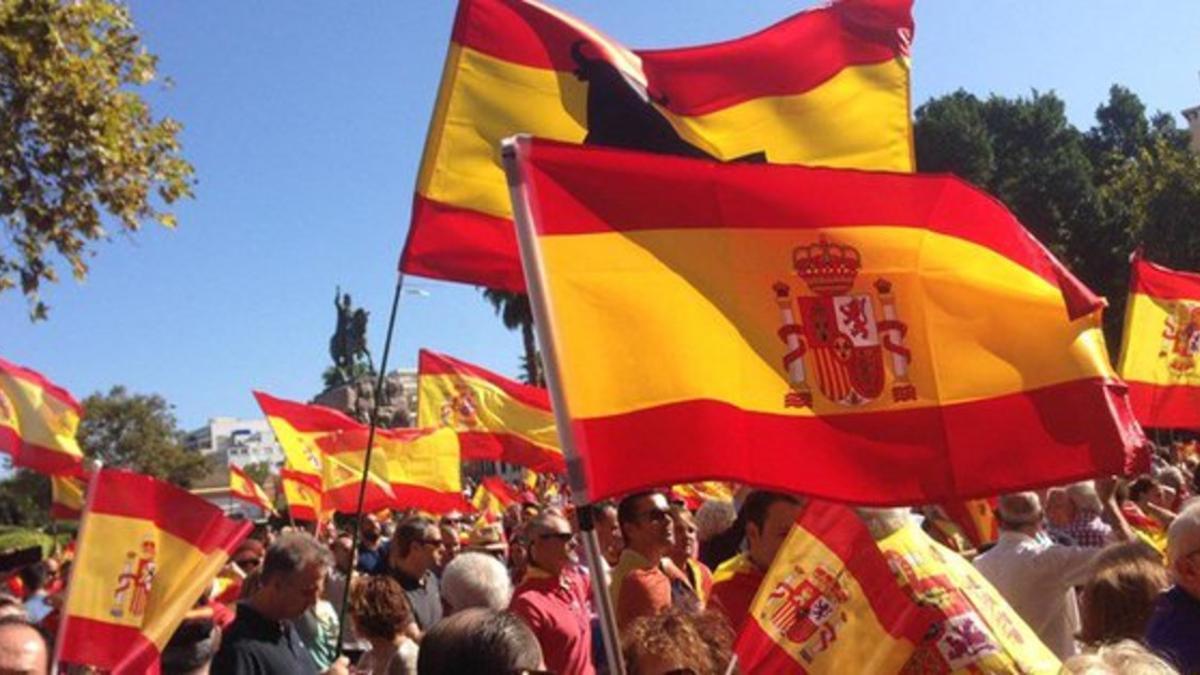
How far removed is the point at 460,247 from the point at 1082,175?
54209 mm

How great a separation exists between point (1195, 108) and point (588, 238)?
8239cm

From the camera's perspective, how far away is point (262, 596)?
4988 mm

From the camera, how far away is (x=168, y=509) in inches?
197

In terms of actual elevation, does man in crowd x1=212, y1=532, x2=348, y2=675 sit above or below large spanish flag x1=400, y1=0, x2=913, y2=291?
below

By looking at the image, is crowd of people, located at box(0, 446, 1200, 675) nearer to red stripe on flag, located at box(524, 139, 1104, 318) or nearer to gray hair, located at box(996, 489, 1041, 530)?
gray hair, located at box(996, 489, 1041, 530)

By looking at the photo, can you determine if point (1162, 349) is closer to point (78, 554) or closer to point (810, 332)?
point (810, 332)

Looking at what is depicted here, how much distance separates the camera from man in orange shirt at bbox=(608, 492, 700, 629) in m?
5.57

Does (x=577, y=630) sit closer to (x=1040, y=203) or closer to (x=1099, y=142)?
(x=1040, y=203)

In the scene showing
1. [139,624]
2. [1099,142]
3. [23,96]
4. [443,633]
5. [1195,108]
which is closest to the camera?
[443,633]

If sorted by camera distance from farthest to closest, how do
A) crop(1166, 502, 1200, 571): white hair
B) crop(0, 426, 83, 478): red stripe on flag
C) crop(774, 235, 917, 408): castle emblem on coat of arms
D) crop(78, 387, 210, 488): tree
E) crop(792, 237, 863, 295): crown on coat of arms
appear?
1. crop(78, 387, 210, 488): tree
2. crop(0, 426, 83, 478): red stripe on flag
3. crop(1166, 502, 1200, 571): white hair
4. crop(792, 237, 863, 295): crown on coat of arms
5. crop(774, 235, 917, 408): castle emblem on coat of arms

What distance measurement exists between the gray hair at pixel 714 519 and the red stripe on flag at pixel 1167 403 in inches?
121

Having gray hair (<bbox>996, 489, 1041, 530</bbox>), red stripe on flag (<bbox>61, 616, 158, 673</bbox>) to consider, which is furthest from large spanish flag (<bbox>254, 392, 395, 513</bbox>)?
gray hair (<bbox>996, 489, 1041, 530</bbox>)

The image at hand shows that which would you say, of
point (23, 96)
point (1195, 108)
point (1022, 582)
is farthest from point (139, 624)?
point (1195, 108)

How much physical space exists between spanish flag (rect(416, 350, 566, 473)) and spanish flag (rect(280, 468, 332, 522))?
81.6 inches
